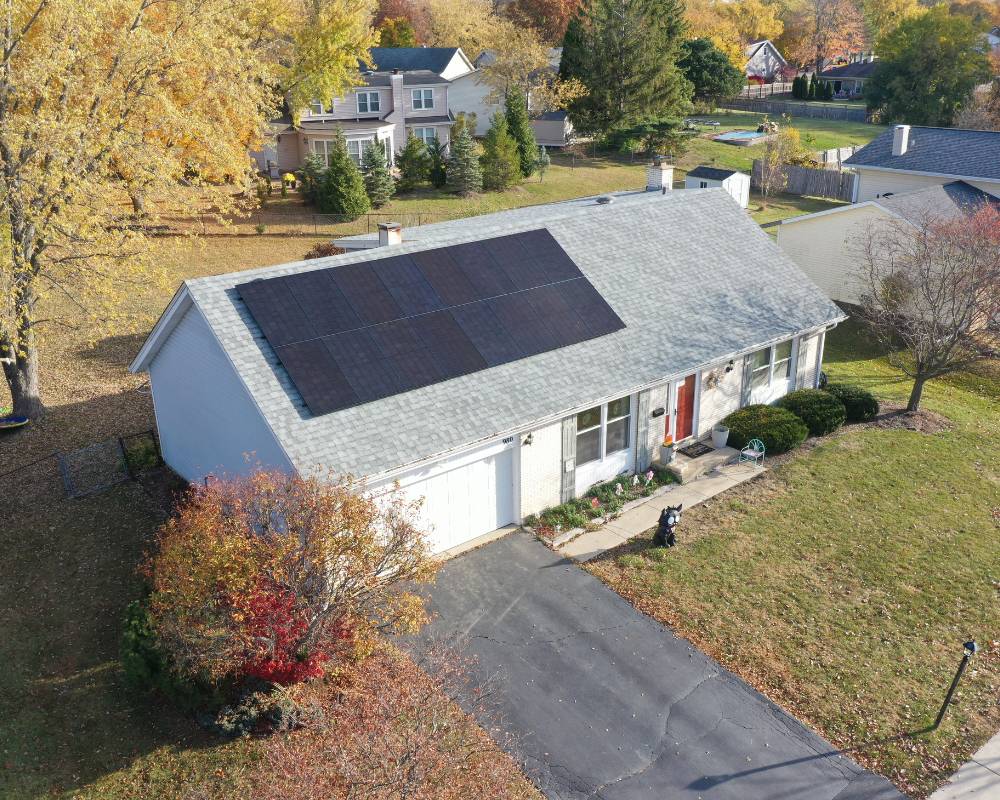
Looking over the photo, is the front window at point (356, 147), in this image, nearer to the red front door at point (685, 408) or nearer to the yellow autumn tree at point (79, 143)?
the yellow autumn tree at point (79, 143)

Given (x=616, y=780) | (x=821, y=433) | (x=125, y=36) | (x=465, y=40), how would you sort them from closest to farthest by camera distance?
(x=616, y=780) → (x=125, y=36) → (x=821, y=433) → (x=465, y=40)

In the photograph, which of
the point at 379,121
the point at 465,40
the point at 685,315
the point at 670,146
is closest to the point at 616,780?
the point at 685,315

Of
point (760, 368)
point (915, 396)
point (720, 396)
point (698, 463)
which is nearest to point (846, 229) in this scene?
point (915, 396)

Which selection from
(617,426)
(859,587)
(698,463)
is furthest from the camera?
(698,463)

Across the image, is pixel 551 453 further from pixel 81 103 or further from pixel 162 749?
pixel 81 103

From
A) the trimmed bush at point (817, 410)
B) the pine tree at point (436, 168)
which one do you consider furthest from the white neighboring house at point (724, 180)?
the trimmed bush at point (817, 410)

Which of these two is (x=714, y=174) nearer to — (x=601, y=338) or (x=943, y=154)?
(x=943, y=154)
